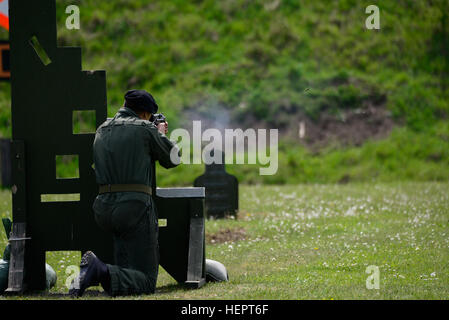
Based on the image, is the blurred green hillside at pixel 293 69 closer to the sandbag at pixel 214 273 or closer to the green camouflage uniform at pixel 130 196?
the sandbag at pixel 214 273

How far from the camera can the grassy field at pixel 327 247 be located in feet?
25.5

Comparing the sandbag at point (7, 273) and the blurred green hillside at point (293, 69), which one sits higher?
the blurred green hillside at point (293, 69)

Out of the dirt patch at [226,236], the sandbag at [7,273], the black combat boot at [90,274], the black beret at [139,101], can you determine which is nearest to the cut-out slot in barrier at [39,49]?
the black beret at [139,101]

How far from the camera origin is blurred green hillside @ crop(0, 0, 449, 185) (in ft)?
80.8

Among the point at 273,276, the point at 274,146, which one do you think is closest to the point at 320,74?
the point at 274,146

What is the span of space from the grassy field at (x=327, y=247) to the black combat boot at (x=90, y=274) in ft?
0.99

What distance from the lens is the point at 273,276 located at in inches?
352

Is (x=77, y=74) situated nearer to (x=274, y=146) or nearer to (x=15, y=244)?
(x=15, y=244)

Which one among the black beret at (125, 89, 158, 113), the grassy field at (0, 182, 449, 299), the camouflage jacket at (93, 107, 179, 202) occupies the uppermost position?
the black beret at (125, 89, 158, 113)

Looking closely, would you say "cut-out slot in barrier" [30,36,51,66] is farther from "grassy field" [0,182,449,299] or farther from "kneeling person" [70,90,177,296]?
"grassy field" [0,182,449,299]

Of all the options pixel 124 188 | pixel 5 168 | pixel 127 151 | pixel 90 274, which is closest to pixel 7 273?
pixel 90 274

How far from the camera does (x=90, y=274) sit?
7316 millimetres

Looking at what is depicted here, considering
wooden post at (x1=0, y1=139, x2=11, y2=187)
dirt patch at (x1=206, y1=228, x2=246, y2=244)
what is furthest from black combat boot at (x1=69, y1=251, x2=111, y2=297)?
wooden post at (x1=0, y1=139, x2=11, y2=187)

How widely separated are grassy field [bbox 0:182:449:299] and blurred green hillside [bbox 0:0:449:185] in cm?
546
